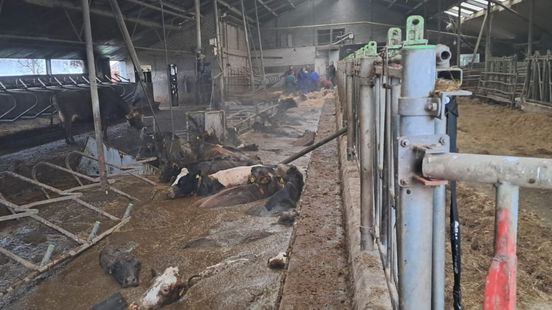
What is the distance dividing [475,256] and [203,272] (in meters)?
Result: 2.65

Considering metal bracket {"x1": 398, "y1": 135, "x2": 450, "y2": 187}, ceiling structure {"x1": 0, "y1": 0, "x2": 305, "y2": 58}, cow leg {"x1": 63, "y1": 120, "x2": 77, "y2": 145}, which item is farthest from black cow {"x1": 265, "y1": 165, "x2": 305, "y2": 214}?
ceiling structure {"x1": 0, "y1": 0, "x2": 305, "y2": 58}

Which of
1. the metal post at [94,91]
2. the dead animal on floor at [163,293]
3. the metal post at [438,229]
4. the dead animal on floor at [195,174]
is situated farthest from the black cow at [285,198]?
the metal post at [438,229]

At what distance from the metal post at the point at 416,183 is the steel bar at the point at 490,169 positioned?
3.9 inches

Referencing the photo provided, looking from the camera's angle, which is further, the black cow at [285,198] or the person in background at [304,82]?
the person in background at [304,82]

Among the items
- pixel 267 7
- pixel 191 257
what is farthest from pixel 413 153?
pixel 267 7

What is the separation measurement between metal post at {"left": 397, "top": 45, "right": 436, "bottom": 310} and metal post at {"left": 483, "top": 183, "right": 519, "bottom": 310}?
22cm

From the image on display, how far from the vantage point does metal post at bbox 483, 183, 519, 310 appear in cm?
95

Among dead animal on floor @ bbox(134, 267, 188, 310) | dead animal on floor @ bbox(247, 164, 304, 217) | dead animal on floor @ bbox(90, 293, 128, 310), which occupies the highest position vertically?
dead animal on floor @ bbox(247, 164, 304, 217)

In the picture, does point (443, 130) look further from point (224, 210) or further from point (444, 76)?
point (224, 210)

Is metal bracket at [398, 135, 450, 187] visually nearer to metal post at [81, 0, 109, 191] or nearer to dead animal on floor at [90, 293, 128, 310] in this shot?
dead animal on floor at [90, 293, 128, 310]

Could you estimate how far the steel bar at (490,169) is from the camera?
91 centimetres

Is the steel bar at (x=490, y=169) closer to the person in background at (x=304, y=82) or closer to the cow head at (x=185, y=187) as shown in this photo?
the cow head at (x=185, y=187)

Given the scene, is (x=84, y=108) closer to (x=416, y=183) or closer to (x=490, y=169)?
(x=416, y=183)

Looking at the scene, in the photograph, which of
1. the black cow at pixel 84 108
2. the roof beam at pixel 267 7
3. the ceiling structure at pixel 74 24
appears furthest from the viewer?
the roof beam at pixel 267 7
